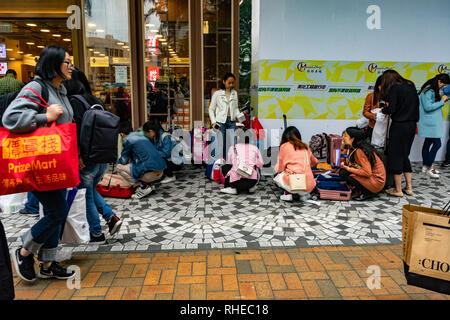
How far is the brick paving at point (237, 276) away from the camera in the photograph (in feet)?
9.84

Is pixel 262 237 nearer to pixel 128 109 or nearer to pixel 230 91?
pixel 230 91

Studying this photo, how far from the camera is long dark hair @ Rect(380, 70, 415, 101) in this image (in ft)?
18.8

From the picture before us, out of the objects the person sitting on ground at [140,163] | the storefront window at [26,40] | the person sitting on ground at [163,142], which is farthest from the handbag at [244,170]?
the storefront window at [26,40]

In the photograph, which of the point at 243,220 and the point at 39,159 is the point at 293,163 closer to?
the point at 243,220

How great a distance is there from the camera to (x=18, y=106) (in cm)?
268

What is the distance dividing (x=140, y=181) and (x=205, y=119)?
2994 millimetres

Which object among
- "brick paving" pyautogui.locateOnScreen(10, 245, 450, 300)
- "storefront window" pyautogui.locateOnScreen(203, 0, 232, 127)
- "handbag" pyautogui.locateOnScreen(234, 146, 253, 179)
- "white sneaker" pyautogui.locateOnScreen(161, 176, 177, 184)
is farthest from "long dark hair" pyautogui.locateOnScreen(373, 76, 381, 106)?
"white sneaker" pyautogui.locateOnScreen(161, 176, 177, 184)

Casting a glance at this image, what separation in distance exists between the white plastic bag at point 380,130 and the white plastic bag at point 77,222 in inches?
185

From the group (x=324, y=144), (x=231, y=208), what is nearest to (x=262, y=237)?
(x=231, y=208)

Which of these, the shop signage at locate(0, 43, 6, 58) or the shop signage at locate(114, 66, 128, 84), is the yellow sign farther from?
the shop signage at locate(0, 43, 6, 58)

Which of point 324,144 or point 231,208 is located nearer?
point 231,208

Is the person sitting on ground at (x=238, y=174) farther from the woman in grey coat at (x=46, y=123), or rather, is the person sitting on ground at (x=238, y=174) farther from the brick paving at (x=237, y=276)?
the woman in grey coat at (x=46, y=123)

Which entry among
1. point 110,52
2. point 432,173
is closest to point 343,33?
point 432,173

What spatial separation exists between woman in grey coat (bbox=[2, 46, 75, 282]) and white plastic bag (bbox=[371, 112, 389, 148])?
4776mm
